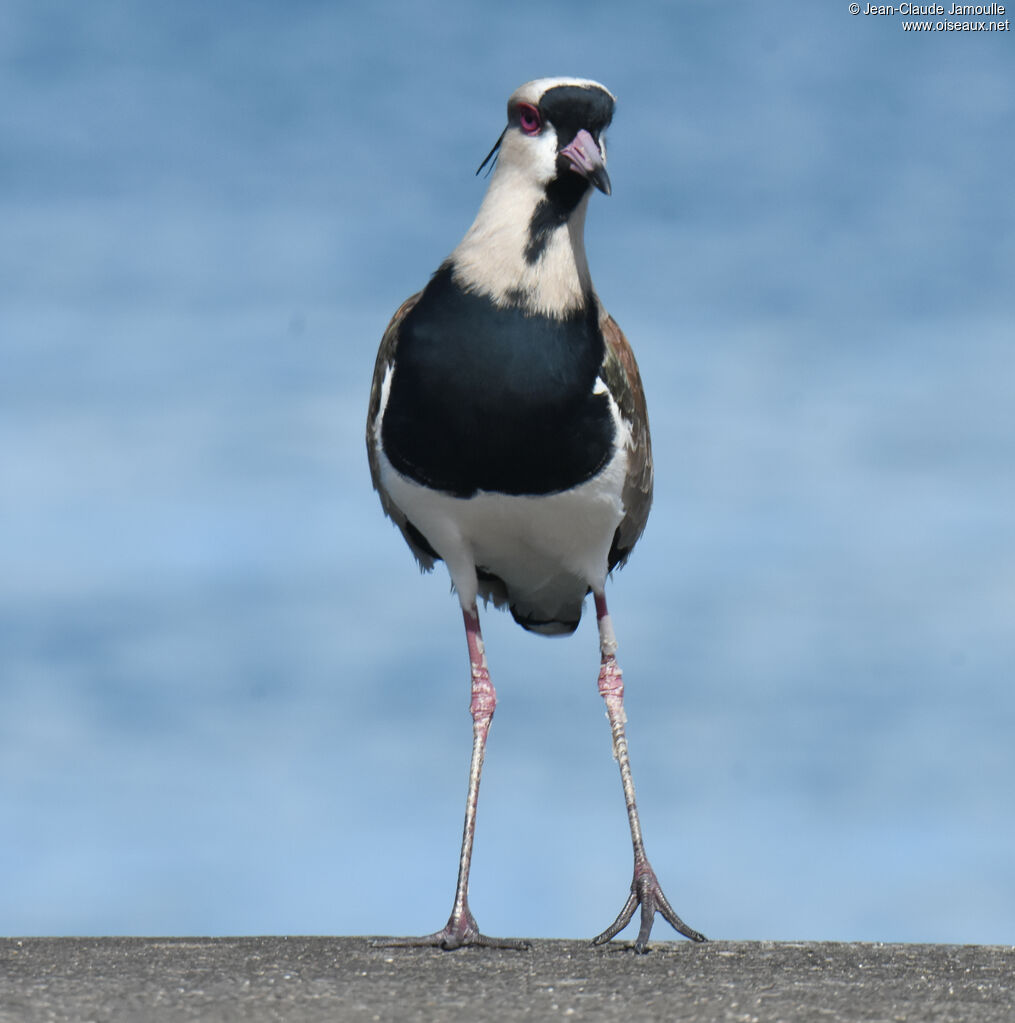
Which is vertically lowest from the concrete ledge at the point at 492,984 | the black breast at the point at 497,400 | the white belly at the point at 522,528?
the concrete ledge at the point at 492,984

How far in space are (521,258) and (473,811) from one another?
3172mm

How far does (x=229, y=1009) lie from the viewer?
5793 mm

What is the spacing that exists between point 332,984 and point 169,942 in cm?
238

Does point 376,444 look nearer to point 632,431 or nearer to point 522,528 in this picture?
point 522,528

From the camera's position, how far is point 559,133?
24.7 ft

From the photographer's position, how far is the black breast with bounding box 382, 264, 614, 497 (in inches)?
295

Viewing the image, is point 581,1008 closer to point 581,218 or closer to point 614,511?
point 614,511

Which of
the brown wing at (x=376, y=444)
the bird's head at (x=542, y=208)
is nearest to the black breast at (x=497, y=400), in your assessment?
the bird's head at (x=542, y=208)

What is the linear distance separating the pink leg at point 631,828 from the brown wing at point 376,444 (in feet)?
3.81

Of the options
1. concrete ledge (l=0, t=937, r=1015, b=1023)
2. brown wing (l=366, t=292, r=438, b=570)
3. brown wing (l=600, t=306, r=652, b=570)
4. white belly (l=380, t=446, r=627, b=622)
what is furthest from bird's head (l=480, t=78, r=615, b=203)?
concrete ledge (l=0, t=937, r=1015, b=1023)

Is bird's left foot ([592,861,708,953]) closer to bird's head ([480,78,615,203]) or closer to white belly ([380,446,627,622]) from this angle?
white belly ([380,446,627,622])

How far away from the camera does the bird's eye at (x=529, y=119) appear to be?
760 centimetres

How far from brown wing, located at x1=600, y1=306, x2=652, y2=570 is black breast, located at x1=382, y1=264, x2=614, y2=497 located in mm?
206

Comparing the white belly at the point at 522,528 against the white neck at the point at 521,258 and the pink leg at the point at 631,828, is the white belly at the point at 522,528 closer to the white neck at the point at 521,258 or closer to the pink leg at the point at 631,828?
the pink leg at the point at 631,828
